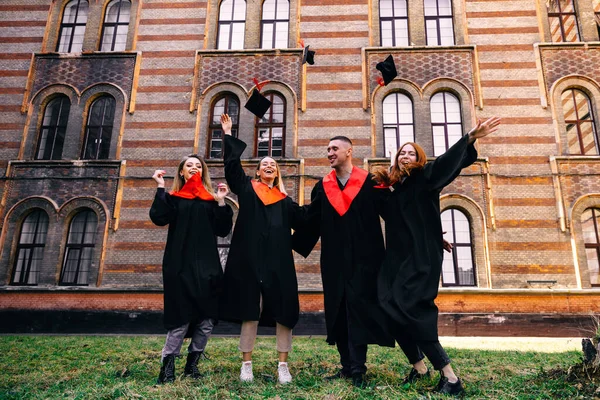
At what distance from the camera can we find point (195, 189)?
5.02 metres

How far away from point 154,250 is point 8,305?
15.0 ft

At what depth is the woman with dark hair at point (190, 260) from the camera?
14.9 ft

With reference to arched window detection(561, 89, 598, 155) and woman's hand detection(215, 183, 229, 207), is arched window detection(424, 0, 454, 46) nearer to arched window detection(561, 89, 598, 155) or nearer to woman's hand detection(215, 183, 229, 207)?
arched window detection(561, 89, 598, 155)

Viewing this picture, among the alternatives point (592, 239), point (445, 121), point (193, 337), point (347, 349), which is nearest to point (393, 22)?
point (445, 121)

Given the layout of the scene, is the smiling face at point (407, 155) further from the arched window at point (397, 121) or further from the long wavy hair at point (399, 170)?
the arched window at point (397, 121)

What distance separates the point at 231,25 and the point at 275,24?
5.30 ft

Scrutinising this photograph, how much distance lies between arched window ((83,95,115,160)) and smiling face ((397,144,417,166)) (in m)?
11.7

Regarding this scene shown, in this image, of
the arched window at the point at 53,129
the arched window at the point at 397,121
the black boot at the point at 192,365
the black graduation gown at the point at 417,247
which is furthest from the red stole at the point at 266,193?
the arched window at the point at 53,129

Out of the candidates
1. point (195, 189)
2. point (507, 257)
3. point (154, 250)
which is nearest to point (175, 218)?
point (195, 189)

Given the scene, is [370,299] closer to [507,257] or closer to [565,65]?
[507,257]

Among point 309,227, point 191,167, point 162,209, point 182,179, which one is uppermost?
point 191,167

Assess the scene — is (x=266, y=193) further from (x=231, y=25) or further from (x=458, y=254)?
(x=231, y=25)

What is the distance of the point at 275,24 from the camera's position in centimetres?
1452

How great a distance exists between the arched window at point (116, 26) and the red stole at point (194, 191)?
11963 mm
